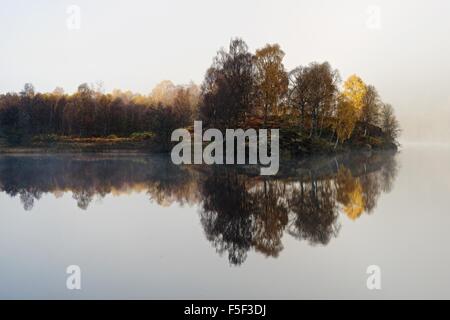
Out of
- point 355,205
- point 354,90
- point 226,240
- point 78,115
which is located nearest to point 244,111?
point 354,90

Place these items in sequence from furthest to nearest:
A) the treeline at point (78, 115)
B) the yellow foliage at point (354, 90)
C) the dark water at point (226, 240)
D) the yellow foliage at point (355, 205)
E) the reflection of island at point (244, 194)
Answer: the treeline at point (78, 115)
the yellow foliage at point (354, 90)
the yellow foliage at point (355, 205)
the reflection of island at point (244, 194)
the dark water at point (226, 240)

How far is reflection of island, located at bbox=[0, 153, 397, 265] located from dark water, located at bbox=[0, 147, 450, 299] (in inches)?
2.6

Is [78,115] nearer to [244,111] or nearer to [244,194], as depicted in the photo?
[244,111]

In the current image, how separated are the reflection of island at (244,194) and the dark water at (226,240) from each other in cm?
6

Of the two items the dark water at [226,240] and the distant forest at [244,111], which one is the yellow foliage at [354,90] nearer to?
the distant forest at [244,111]

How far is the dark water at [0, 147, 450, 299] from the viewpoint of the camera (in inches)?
310

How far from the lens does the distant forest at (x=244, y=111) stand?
40.5 metres

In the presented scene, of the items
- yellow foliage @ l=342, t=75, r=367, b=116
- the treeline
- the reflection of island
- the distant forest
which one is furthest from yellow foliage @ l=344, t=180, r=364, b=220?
the treeline

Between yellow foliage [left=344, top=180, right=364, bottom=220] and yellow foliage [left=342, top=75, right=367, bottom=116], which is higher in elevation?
yellow foliage [left=342, top=75, right=367, bottom=116]

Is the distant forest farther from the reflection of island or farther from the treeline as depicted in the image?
the reflection of island

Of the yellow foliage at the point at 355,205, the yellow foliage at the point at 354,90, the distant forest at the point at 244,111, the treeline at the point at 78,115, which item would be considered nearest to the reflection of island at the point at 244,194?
the yellow foliage at the point at 355,205

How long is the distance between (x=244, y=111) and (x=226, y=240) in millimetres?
31106

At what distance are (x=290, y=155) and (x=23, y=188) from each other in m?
23.3
